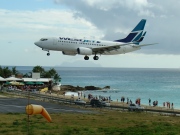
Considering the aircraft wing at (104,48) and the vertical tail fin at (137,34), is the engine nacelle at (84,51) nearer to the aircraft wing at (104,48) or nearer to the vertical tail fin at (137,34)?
the aircraft wing at (104,48)

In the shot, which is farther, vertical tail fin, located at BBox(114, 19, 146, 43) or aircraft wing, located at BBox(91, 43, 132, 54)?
vertical tail fin, located at BBox(114, 19, 146, 43)

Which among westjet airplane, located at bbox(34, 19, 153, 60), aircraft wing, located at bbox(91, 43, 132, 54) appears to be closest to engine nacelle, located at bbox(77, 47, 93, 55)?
westjet airplane, located at bbox(34, 19, 153, 60)

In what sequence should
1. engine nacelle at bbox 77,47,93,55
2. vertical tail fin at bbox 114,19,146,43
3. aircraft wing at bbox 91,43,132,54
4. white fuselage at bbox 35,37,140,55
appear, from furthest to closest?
vertical tail fin at bbox 114,19,146,43, aircraft wing at bbox 91,43,132,54, engine nacelle at bbox 77,47,93,55, white fuselage at bbox 35,37,140,55

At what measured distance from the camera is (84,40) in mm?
53781

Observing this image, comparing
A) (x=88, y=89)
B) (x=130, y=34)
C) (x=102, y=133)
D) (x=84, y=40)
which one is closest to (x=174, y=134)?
(x=102, y=133)

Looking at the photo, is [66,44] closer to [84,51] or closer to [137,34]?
[84,51]

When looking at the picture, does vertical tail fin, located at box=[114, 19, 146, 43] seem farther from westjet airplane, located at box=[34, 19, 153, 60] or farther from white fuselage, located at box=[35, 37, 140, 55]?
white fuselage, located at box=[35, 37, 140, 55]

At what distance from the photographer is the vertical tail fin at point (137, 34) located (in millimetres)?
63975

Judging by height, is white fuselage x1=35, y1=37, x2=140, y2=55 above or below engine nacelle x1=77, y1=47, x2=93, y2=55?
above

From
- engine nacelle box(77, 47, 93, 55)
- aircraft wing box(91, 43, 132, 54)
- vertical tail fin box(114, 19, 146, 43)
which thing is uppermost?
vertical tail fin box(114, 19, 146, 43)

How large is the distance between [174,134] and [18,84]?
65.3m

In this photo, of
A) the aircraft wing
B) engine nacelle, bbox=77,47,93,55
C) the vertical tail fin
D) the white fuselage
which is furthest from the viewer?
the vertical tail fin

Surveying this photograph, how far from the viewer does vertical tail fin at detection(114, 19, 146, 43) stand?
64.0 metres

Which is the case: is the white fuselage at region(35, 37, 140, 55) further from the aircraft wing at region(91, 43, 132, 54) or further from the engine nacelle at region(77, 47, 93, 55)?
the engine nacelle at region(77, 47, 93, 55)
